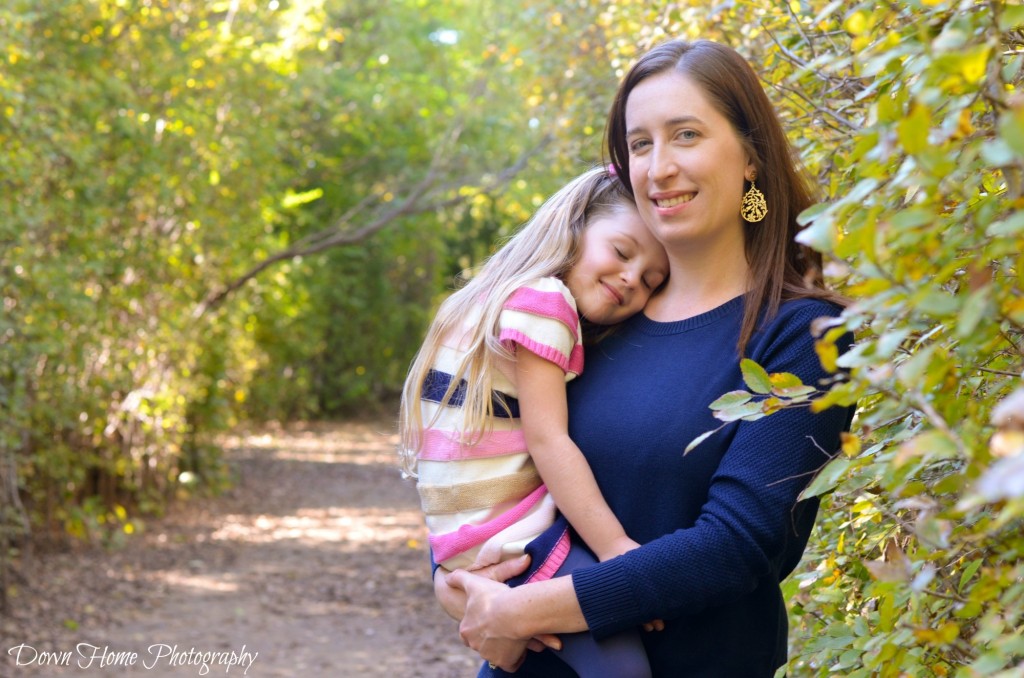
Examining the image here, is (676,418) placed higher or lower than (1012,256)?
lower

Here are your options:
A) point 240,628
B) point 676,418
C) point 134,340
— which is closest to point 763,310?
point 676,418

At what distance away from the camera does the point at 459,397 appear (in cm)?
229

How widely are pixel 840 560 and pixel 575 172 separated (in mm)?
5484

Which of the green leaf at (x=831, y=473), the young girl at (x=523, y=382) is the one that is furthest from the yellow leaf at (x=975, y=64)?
the young girl at (x=523, y=382)

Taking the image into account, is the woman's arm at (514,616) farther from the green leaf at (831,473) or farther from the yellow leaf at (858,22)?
the yellow leaf at (858,22)

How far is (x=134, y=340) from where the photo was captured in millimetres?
8438

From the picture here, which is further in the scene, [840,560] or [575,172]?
[575,172]

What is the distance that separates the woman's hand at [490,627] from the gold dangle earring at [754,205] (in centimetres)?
83

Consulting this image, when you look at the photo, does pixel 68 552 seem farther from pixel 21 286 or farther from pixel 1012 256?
pixel 1012 256

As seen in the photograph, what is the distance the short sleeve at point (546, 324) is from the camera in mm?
2184

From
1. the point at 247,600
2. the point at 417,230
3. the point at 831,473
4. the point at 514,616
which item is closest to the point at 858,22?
the point at 831,473

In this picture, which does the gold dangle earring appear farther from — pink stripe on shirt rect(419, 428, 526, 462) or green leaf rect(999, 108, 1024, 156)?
green leaf rect(999, 108, 1024, 156)

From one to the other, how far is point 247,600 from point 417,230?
1076 cm

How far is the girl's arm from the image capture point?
6.68 feet
